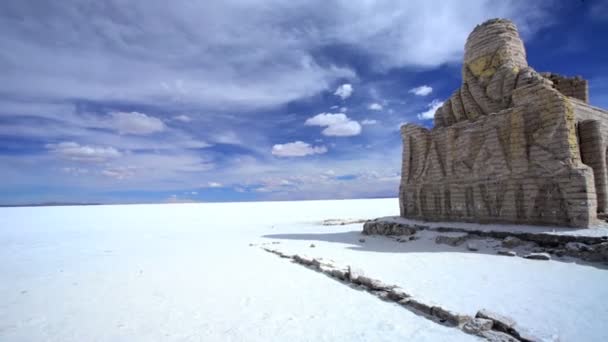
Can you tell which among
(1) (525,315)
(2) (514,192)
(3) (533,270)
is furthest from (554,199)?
(1) (525,315)

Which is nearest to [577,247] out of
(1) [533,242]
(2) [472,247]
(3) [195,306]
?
(1) [533,242]

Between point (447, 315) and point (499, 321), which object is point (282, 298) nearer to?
point (447, 315)

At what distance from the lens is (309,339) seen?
4.70 metres

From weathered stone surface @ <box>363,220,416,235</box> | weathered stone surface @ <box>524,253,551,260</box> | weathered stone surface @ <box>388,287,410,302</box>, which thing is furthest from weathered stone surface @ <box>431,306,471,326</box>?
weathered stone surface @ <box>363,220,416,235</box>

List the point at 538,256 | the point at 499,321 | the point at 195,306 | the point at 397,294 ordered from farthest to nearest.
Result: 1. the point at 538,256
2. the point at 195,306
3. the point at 397,294
4. the point at 499,321

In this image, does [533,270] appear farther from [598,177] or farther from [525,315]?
[598,177]

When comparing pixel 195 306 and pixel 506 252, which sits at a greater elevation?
pixel 506 252

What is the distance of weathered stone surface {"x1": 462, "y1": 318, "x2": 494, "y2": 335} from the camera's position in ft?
15.2

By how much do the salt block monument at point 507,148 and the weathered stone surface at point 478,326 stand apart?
7794 millimetres

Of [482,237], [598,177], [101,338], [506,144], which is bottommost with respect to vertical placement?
[101,338]

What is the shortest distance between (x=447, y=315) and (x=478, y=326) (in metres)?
0.49

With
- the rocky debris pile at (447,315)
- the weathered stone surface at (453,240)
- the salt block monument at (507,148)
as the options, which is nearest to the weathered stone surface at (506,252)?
the weathered stone surface at (453,240)

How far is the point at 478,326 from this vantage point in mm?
4668

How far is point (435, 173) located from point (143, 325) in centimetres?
1378
